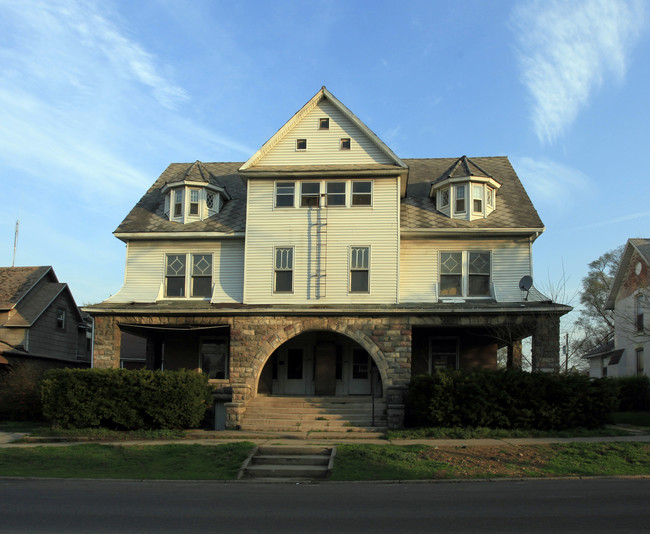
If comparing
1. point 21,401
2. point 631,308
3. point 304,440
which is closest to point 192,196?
point 21,401

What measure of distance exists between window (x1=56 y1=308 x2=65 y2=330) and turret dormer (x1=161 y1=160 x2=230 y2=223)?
625 inches

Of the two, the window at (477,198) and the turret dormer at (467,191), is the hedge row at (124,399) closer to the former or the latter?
the turret dormer at (467,191)

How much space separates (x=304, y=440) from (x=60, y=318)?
23806mm

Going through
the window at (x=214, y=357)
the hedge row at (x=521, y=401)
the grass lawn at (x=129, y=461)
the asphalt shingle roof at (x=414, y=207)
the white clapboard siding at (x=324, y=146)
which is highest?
the white clapboard siding at (x=324, y=146)

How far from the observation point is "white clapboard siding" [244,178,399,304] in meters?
20.8

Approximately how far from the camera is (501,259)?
21500 millimetres

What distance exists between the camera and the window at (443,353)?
76.5ft

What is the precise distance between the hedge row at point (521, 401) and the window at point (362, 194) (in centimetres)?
670

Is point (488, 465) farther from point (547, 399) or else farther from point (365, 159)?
point (365, 159)

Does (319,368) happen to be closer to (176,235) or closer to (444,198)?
(176,235)

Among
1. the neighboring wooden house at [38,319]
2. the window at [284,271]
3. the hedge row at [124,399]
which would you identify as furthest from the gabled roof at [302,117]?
the neighboring wooden house at [38,319]

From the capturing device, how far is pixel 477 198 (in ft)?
72.5

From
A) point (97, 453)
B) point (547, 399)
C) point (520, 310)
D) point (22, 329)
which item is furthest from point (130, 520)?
point (22, 329)

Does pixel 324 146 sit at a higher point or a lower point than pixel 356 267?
higher
